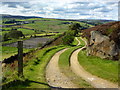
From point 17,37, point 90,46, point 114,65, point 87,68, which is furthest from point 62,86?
point 17,37

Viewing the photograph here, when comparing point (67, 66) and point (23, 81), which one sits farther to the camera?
point (67, 66)

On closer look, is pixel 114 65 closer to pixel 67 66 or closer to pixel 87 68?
pixel 87 68

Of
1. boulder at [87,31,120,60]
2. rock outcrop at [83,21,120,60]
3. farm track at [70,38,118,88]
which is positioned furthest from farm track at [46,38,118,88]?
rock outcrop at [83,21,120,60]

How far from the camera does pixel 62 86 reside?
15.4 meters

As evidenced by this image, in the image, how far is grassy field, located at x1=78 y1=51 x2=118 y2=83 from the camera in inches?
699

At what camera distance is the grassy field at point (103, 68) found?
58.3ft

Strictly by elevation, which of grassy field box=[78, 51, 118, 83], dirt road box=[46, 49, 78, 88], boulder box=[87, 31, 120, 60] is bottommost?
dirt road box=[46, 49, 78, 88]

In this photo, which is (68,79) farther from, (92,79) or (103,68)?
(103,68)

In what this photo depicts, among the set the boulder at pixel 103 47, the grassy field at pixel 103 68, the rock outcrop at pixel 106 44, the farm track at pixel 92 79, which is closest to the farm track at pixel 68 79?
the farm track at pixel 92 79

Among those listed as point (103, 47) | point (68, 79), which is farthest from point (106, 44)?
point (68, 79)

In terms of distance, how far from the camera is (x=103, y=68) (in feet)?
66.7

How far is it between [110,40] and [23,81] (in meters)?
13.6

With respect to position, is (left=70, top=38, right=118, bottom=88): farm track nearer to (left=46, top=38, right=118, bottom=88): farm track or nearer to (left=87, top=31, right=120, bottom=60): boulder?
(left=46, top=38, right=118, bottom=88): farm track

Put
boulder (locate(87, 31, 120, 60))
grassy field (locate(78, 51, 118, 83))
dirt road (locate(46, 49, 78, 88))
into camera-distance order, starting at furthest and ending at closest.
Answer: boulder (locate(87, 31, 120, 60))
grassy field (locate(78, 51, 118, 83))
dirt road (locate(46, 49, 78, 88))
